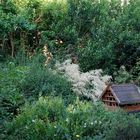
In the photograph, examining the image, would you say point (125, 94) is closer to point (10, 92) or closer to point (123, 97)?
point (123, 97)

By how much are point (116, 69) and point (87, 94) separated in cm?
264

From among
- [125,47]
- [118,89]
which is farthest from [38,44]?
[118,89]

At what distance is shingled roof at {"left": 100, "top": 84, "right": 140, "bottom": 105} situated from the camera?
9.70 metres

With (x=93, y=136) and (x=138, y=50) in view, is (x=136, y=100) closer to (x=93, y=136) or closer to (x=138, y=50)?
(x=93, y=136)

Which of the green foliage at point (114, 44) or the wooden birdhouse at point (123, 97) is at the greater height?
the green foliage at point (114, 44)

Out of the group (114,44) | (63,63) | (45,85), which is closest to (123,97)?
(45,85)

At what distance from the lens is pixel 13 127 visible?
8836 millimetres

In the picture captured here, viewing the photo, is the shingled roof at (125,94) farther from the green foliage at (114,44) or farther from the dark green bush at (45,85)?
the green foliage at (114,44)

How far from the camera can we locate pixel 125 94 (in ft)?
32.3

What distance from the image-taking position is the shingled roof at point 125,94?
382 inches

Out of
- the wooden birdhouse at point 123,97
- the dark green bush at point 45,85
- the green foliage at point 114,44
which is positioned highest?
the green foliage at point 114,44

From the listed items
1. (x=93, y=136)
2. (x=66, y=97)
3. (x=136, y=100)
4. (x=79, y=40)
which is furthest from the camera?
(x=79, y=40)

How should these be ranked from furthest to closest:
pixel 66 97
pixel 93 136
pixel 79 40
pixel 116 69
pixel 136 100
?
pixel 79 40 < pixel 116 69 < pixel 66 97 < pixel 136 100 < pixel 93 136

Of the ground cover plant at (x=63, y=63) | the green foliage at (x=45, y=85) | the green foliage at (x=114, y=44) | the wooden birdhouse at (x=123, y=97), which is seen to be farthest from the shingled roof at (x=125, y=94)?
the green foliage at (x=114, y=44)
